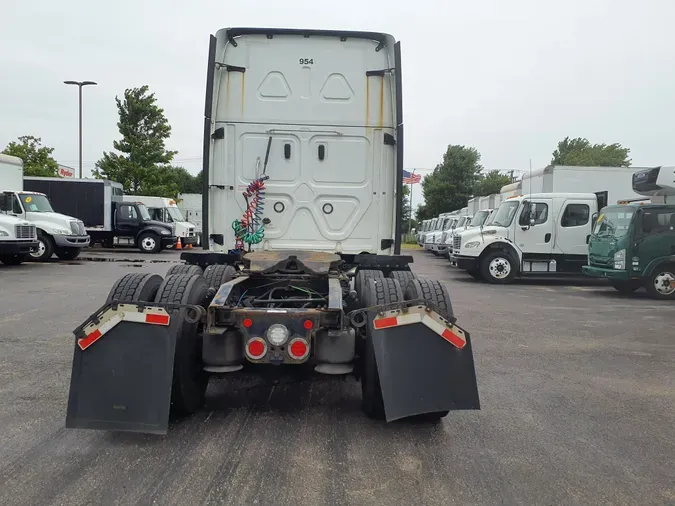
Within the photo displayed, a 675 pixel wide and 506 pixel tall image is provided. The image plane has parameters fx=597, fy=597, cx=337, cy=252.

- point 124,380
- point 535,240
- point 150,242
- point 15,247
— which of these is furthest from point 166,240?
point 124,380

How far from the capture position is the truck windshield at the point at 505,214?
16.8m

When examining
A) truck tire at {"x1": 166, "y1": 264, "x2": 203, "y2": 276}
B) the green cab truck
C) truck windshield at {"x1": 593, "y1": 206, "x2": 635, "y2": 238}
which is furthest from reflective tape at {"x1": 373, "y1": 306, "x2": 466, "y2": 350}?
truck windshield at {"x1": 593, "y1": 206, "x2": 635, "y2": 238}

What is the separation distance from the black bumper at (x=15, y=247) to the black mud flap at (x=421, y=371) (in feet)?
53.3

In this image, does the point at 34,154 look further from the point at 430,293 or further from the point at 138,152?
the point at 430,293

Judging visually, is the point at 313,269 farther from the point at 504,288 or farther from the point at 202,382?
the point at 504,288

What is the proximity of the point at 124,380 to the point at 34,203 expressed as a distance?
1865 centimetres

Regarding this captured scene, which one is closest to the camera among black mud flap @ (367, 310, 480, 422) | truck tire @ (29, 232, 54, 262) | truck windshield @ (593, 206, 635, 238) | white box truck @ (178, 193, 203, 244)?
black mud flap @ (367, 310, 480, 422)

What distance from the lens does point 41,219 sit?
20094 millimetres

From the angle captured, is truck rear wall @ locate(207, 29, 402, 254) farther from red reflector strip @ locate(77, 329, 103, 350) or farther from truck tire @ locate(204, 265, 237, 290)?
red reflector strip @ locate(77, 329, 103, 350)

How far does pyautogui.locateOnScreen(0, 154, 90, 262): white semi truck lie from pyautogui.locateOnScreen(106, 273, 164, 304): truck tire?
664 inches

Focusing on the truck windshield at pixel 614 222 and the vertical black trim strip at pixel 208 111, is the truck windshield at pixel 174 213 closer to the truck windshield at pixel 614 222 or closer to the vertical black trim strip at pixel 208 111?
the truck windshield at pixel 614 222

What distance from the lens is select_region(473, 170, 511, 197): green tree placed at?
53281 millimetres

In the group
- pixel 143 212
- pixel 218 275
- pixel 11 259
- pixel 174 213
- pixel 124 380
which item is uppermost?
pixel 174 213

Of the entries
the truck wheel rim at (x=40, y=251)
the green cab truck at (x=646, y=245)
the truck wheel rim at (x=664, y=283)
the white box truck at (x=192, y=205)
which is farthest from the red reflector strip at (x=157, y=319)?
the white box truck at (x=192, y=205)
